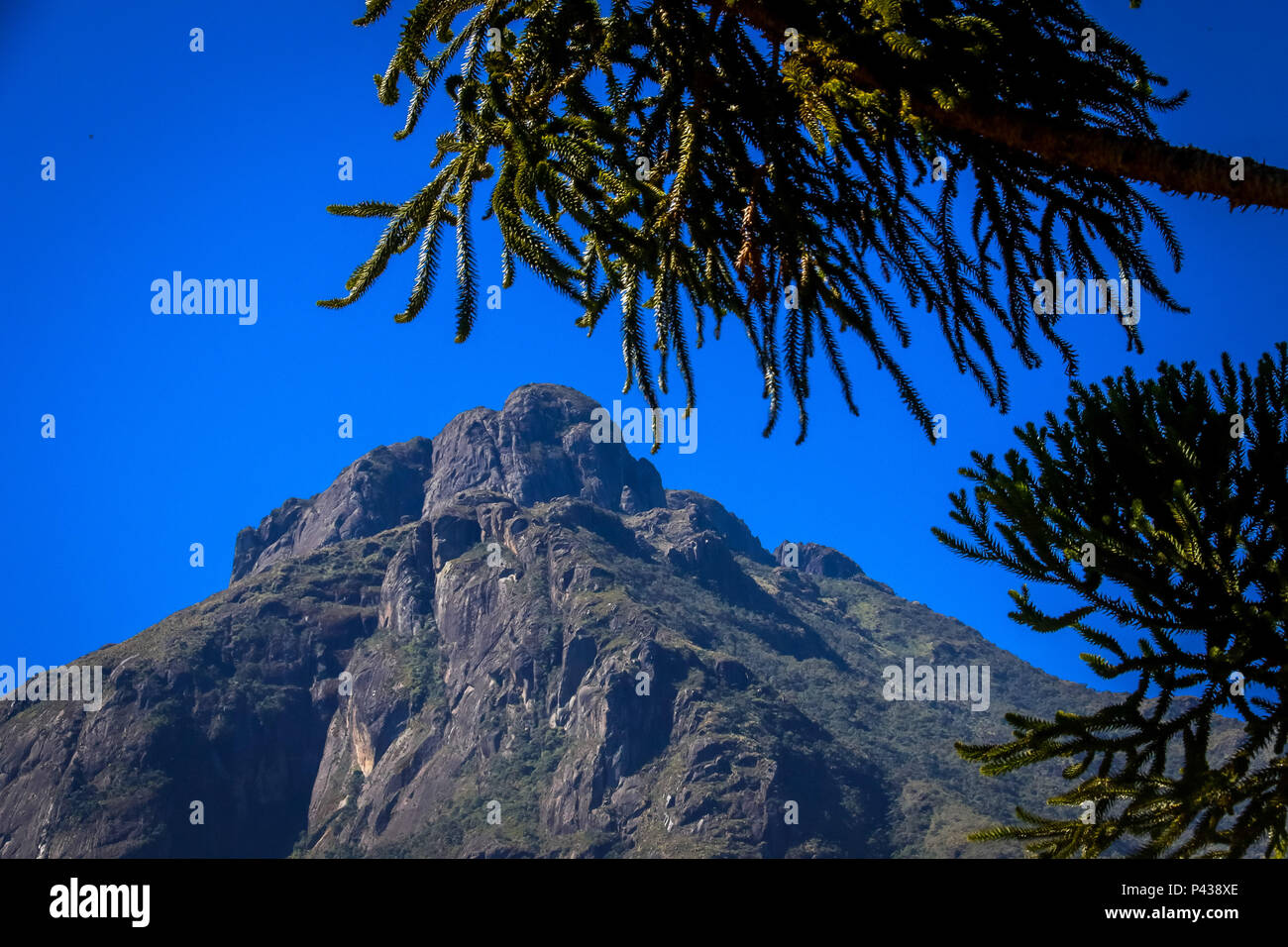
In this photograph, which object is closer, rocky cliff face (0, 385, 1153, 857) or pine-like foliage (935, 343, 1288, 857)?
pine-like foliage (935, 343, 1288, 857)

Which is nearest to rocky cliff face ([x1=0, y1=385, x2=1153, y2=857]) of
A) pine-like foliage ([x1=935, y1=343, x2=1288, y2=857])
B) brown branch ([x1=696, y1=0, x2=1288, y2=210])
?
pine-like foliage ([x1=935, y1=343, x2=1288, y2=857])

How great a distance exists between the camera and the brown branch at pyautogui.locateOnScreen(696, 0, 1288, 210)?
3400mm

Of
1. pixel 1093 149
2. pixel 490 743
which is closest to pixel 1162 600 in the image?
pixel 1093 149

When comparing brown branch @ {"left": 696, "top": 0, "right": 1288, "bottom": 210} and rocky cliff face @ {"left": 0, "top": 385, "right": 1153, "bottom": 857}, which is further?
rocky cliff face @ {"left": 0, "top": 385, "right": 1153, "bottom": 857}

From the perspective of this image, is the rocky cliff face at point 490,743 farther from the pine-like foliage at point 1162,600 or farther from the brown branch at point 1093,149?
the brown branch at point 1093,149

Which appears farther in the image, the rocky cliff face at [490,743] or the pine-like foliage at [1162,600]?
the rocky cliff face at [490,743]

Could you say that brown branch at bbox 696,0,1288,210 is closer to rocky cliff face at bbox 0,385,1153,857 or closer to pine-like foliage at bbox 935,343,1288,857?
pine-like foliage at bbox 935,343,1288,857

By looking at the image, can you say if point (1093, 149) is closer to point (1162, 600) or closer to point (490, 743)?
point (1162, 600)

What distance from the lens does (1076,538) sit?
593 cm

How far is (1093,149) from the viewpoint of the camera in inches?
143

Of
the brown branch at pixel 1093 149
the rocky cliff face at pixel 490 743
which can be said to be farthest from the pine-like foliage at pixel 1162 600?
the rocky cliff face at pixel 490 743

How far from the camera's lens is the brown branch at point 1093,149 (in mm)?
3400
